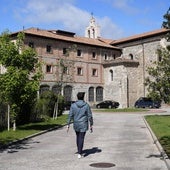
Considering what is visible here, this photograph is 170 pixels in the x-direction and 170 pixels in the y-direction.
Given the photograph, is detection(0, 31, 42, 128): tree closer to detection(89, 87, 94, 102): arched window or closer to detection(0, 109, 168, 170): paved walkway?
detection(0, 109, 168, 170): paved walkway

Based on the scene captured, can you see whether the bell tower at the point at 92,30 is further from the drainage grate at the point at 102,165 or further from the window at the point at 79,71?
the drainage grate at the point at 102,165

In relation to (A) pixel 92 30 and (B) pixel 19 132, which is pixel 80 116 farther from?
(A) pixel 92 30

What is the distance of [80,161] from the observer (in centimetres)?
1048

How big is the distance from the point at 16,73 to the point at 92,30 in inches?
2508

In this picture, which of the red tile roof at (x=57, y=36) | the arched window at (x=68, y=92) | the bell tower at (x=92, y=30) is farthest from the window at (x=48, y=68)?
the bell tower at (x=92, y=30)

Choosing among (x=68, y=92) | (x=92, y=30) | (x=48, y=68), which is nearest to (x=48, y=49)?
→ (x=48, y=68)

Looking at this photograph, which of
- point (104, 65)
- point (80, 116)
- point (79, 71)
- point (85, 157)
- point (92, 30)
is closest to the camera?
point (85, 157)

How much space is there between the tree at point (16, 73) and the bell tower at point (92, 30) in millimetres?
60838

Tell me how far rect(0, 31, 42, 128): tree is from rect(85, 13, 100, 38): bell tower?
60838 millimetres

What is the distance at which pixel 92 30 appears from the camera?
82125 millimetres

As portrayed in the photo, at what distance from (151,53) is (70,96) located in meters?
15.1

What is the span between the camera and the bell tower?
8106 centimetres

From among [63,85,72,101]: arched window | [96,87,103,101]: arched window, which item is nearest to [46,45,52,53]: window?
[63,85,72,101]: arched window

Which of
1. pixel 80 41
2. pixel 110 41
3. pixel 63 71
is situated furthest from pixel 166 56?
pixel 110 41
